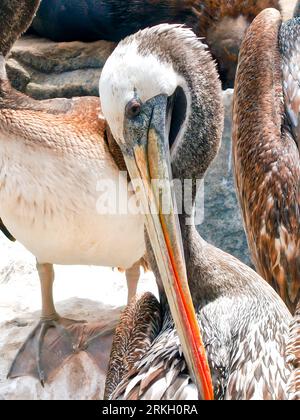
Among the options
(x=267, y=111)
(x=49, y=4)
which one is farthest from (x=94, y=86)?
(x=267, y=111)

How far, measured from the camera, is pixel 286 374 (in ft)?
6.49

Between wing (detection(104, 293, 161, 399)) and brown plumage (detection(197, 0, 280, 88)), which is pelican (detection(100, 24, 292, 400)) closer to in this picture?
wing (detection(104, 293, 161, 399))

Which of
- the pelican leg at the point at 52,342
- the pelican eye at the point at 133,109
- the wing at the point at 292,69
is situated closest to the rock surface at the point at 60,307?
the pelican leg at the point at 52,342

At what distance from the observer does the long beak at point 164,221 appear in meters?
2.01

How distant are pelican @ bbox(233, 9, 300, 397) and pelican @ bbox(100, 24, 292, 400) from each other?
0.36m

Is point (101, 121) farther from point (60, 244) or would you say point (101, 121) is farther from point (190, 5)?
point (190, 5)

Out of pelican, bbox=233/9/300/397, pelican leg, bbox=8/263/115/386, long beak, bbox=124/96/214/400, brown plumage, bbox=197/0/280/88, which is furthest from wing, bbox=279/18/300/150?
brown plumage, bbox=197/0/280/88

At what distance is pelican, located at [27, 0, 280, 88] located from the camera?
5.71m

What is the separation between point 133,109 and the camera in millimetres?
2117

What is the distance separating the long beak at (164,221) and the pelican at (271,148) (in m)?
0.63

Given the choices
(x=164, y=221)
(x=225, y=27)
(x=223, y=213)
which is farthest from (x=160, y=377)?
(x=225, y=27)

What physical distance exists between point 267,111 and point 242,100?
16cm

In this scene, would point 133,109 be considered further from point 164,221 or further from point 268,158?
point 268,158

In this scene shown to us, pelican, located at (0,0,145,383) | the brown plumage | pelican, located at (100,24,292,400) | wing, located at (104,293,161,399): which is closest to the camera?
pelican, located at (100,24,292,400)
